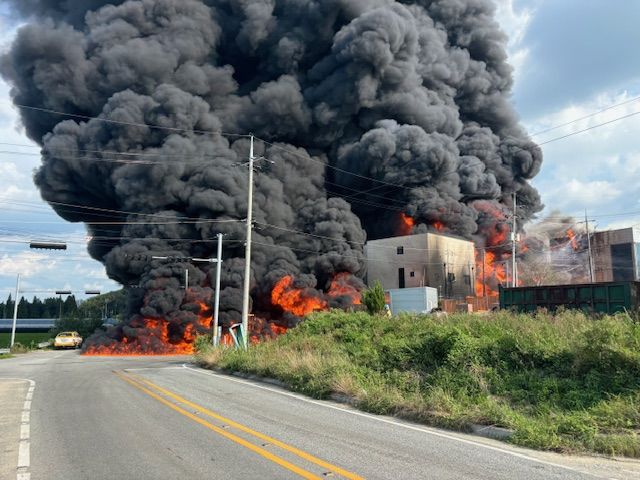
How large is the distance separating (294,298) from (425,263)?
527 inches

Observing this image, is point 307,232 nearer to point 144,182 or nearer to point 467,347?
point 144,182

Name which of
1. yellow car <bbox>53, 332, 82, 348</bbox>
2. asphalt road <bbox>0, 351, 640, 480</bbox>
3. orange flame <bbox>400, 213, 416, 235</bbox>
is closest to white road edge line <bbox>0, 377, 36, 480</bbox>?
asphalt road <bbox>0, 351, 640, 480</bbox>

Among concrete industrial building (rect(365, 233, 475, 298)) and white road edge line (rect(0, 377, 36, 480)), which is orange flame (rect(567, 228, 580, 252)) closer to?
concrete industrial building (rect(365, 233, 475, 298))

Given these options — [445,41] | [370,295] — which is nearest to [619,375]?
[370,295]

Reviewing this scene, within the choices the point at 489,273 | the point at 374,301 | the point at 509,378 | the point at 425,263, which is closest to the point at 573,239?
the point at 489,273

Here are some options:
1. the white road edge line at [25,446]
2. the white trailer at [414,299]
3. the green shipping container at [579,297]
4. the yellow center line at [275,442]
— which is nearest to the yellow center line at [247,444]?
the yellow center line at [275,442]

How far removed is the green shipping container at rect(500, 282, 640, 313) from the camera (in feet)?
59.1

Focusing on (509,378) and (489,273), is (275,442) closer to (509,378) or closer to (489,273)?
(509,378)

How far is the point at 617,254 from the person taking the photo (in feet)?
190

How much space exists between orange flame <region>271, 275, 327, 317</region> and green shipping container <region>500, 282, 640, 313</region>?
2752 centimetres

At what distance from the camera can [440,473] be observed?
19.8ft

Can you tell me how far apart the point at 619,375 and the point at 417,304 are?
116 ft

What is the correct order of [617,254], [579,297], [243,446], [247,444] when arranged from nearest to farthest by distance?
[243,446], [247,444], [579,297], [617,254]

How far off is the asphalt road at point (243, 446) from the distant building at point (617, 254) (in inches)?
2206
